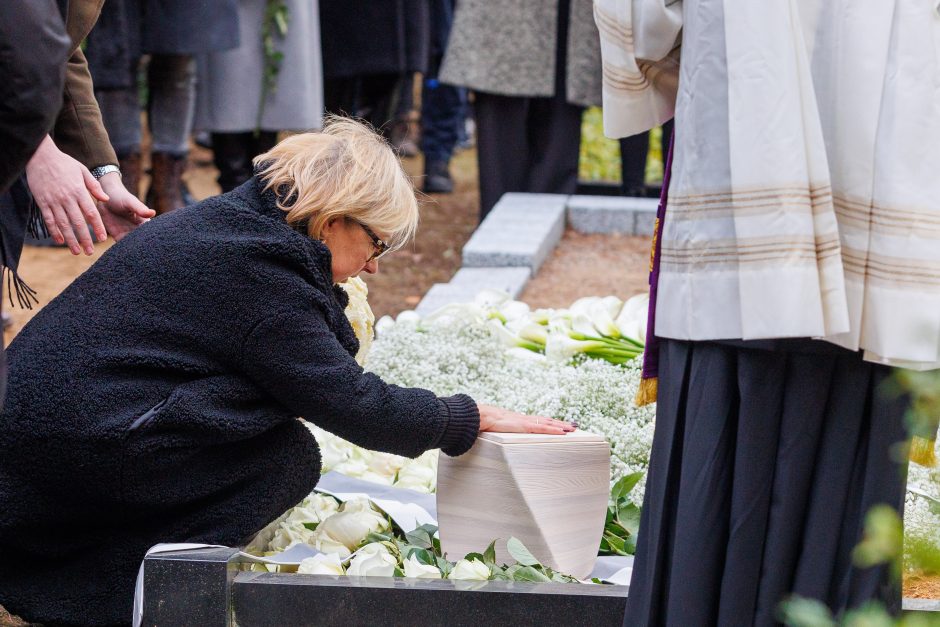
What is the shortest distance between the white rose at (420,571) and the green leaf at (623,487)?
0.59 m

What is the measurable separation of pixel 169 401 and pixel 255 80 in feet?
14.2

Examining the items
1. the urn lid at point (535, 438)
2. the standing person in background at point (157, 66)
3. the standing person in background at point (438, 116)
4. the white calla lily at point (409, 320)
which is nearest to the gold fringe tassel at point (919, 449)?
the urn lid at point (535, 438)

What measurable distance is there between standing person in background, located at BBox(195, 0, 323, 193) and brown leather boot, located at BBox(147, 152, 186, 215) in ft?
0.82

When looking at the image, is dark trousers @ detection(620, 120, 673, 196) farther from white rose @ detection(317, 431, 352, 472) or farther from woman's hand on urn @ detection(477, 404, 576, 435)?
woman's hand on urn @ detection(477, 404, 576, 435)

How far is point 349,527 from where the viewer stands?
264 centimetres

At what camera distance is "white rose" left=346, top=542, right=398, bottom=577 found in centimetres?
239

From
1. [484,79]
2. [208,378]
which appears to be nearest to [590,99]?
[484,79]

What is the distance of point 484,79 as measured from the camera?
22.4 feet

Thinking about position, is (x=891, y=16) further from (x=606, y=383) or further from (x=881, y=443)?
(x=606, y=383)

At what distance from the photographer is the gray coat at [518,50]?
22.4ft

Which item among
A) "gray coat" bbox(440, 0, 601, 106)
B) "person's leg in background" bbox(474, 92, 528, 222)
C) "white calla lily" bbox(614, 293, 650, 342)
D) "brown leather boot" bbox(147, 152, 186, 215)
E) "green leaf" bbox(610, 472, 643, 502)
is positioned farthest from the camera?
"person's leg in background" bbox(474, 92, 528, 222)

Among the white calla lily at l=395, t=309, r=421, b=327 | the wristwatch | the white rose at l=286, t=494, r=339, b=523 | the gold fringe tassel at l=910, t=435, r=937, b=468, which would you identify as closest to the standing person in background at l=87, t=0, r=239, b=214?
the white calla lily at l=395, t=309, r=421, b=327

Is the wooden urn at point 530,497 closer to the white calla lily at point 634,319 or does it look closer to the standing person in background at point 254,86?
the white calla lily at point 634,319

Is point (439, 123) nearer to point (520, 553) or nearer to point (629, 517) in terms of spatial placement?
point (629, 517)
